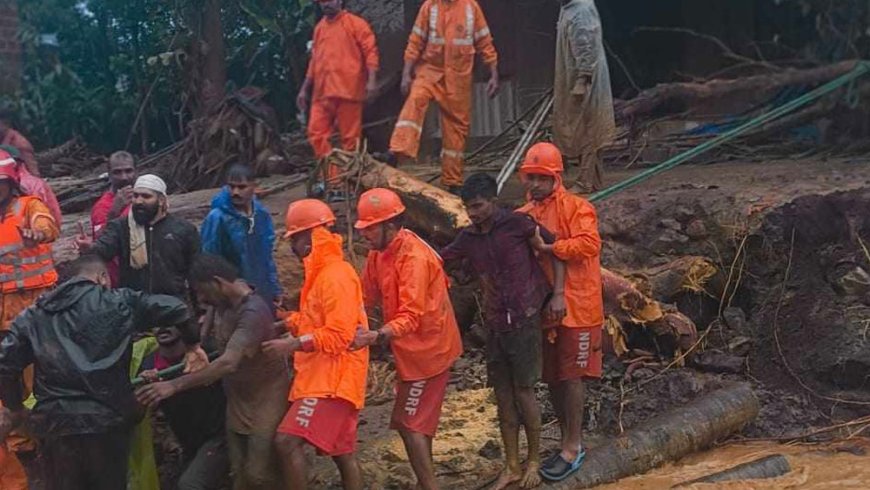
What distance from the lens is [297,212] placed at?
A: 15.5 ft

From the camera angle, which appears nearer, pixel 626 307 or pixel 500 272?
pixel 500 272

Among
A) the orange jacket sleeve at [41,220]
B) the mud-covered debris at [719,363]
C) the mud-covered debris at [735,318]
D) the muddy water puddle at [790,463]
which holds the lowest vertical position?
the muddy water puddle at [790,463]

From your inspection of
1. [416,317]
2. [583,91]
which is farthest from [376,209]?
[583,91]

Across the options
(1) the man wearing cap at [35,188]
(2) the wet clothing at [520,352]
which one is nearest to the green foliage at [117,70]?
(1) the man wearing cap at [35,188]

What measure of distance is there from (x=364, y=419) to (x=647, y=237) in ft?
8.17

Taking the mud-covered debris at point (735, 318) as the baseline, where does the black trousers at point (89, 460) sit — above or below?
above

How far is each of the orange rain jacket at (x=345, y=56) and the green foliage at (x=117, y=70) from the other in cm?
629

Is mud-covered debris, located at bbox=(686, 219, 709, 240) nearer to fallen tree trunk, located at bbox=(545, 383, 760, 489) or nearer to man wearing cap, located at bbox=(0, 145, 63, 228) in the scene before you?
fallen tree trunk, located at bbox=(545, 383, 760, 489)

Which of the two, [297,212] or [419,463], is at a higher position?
[297,212]

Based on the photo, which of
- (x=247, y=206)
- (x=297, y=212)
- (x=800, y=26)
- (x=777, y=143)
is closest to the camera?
(x=297, y=212)

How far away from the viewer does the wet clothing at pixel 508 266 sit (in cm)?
512

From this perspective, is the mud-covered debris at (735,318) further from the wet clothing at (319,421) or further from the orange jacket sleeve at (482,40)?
the wet clothing at (319,421)

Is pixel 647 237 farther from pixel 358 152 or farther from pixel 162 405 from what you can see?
pixel 162 405

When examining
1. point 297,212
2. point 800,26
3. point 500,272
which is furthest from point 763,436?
point 800,26
